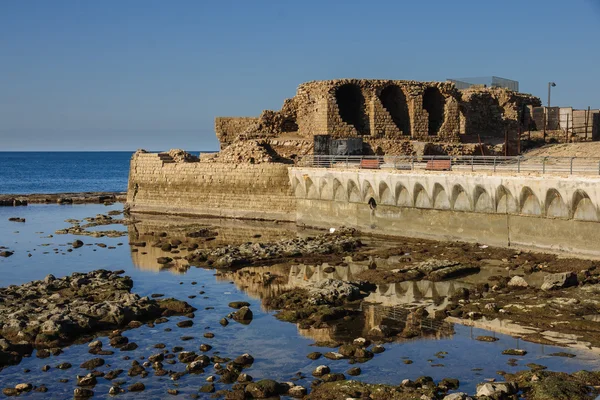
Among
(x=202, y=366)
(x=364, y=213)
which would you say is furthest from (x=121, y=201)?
(x=202, y=366)

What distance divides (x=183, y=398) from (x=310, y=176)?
76.2 ft

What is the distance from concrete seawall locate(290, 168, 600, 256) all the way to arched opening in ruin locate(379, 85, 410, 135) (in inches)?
515

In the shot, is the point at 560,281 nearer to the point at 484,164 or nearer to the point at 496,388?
the point at 496,388

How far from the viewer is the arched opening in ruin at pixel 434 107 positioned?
4878 cm

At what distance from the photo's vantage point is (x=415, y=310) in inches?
779

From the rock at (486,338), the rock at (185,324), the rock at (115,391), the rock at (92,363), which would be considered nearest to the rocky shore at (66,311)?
the rock at (185,324)

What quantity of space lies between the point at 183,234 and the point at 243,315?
1643 centimetres

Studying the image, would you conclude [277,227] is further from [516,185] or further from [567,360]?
[567,360]

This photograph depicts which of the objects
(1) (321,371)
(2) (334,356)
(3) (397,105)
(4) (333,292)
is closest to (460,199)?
(4) (333,292)

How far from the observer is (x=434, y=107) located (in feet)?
163

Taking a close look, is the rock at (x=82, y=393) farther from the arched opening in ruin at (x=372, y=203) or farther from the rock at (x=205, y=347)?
the arched opening in ruin at (x=372, y=203)

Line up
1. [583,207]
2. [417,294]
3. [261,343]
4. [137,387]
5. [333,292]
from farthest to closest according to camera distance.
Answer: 1. [583,207]
2. [417,294]
3. [333,292]
4. [261,343]
5. [137,387]

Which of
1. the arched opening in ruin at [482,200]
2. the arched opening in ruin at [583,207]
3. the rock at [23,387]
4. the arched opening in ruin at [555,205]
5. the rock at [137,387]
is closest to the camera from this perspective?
the rock at [137,387]

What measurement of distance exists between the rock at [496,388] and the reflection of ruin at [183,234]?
14871 millimetres
